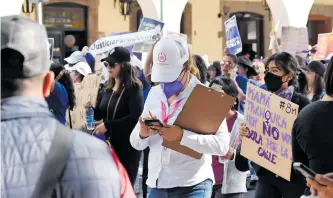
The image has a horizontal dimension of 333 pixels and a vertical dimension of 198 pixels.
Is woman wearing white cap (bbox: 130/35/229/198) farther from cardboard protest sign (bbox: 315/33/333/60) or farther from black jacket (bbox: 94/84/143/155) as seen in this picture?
cardboard protest sign (bbox: 315/33/333/60)

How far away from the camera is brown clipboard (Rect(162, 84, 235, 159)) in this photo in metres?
3.56

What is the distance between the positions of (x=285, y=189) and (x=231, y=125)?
0.87 metres

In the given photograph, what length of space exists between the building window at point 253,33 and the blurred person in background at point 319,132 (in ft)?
52.5

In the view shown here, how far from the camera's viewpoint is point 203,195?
12.1ft

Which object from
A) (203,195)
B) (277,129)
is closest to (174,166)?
(203,195)

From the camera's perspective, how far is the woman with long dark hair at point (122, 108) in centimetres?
529

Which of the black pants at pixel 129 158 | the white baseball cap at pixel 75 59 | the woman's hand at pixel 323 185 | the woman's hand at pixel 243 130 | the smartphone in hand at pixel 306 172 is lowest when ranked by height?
the black pants at pixel 129 158

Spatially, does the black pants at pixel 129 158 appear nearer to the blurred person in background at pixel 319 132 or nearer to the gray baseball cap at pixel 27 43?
the blurred person in background at pixel 319 132

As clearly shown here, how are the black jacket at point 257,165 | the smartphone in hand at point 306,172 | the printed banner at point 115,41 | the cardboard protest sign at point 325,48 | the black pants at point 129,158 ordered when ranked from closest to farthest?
the smartphone in hand at point 306,172, the black jacket at point 257,165, the black pants at point 129,158, the printed banner at point 115,41, the cardboard protest sign at point 325,48

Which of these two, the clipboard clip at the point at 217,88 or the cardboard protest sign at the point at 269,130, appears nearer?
the clipboard clip at the point at 217,88

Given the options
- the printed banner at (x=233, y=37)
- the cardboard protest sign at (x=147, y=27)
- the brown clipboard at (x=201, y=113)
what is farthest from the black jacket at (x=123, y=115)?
the printed banner at (x=233, y=37)

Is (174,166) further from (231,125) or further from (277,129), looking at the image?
(231,125)

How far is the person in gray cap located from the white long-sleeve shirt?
1.92 m

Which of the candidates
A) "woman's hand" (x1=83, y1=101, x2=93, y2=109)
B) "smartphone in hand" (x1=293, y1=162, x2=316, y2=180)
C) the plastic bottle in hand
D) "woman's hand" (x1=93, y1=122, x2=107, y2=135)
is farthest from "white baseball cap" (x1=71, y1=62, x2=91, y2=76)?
"smartphone in hand" (x1=293, y1=162, x2=316, y2=180)
